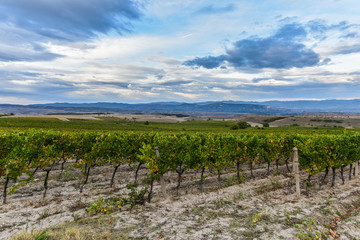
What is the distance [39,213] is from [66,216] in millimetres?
1625

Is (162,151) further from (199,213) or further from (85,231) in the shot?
(85,231)

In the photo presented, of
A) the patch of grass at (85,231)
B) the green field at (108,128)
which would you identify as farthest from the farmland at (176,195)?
the green field at (108,128)

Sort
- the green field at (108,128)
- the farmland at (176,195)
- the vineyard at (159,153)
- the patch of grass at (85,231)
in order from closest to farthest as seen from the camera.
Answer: the patch of grass at (85,231)
the farmland at (176,195)
the vineyard at (159,153)
the green field at (108,128)

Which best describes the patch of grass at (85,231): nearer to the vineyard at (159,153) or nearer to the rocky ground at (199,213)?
the rocky ground at (199,213)

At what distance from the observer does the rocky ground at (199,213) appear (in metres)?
8.19

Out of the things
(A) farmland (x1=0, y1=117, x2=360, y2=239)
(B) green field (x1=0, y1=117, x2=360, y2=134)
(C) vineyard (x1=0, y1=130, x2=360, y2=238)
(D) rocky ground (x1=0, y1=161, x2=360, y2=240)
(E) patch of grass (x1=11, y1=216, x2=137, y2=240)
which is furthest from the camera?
(B) green field (x1=0, y1=117, x2=360, y2=134)

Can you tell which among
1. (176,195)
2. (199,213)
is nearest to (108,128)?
(176,195)

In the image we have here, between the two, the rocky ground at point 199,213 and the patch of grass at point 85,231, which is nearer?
the patch of grass at point 85,231

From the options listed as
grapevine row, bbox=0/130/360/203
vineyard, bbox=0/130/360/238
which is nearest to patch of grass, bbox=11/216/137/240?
vineyard, bbox=0/130/360/238

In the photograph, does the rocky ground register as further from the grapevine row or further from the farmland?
the grapevine row

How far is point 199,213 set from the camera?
10.1 metres

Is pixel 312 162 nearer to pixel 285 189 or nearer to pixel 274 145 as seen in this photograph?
pixel 285 189

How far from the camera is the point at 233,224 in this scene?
29.3 feet

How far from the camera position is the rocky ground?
8188mm
